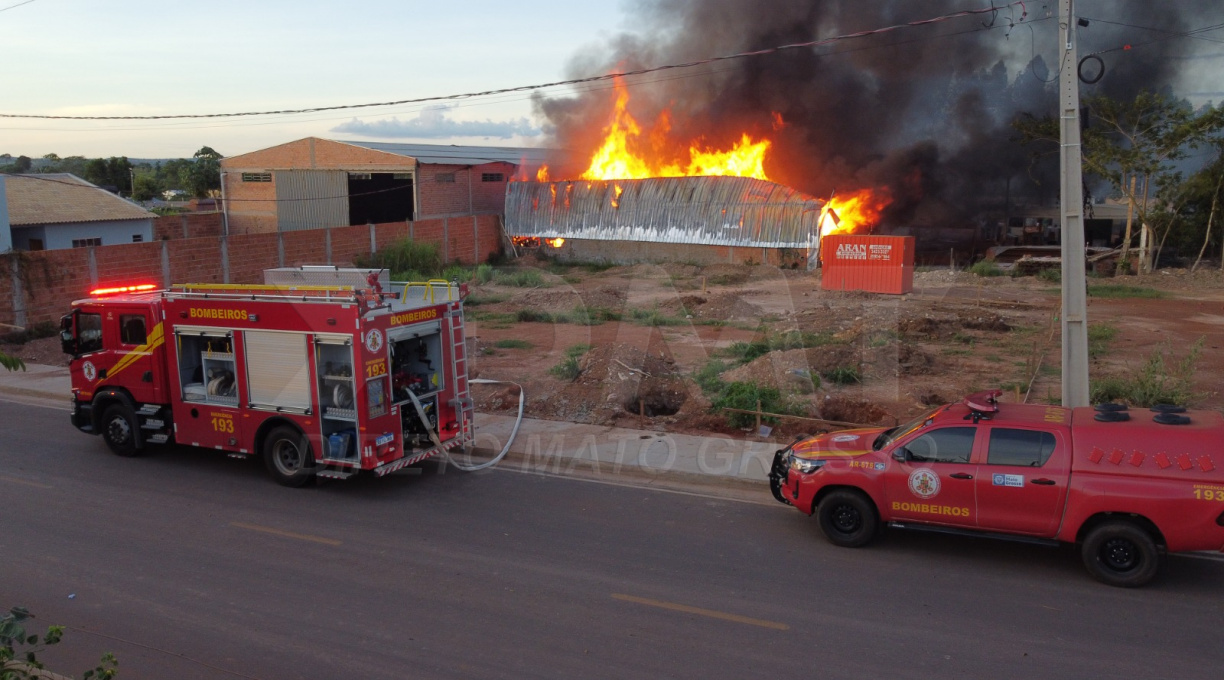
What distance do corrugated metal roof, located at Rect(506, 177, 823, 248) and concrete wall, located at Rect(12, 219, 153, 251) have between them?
1752 cm

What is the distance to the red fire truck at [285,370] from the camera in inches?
410

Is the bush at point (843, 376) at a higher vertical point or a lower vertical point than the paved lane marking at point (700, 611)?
higher

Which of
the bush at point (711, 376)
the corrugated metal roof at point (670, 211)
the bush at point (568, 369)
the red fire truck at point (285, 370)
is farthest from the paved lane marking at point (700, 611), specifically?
the corrugated metal roof at point (670, 211)

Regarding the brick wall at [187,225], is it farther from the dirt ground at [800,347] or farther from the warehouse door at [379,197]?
the dirt ground at [800,347]

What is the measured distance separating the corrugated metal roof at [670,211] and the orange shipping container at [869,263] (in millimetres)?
4722

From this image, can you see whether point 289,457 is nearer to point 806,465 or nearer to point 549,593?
point 549,593

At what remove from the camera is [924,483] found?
838cm

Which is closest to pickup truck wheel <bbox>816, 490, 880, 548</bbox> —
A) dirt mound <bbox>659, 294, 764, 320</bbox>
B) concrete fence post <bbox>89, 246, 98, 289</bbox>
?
dirt mound <bbox>659, 294, 764, 320</bbox>

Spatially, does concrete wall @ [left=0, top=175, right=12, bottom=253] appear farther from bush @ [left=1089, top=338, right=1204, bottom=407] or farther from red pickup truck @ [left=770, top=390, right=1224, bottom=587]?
bush @ [left=1089, top=338, right=1204, bottom=407]

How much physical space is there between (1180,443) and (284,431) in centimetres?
952

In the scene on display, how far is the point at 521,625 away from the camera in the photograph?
7.11m

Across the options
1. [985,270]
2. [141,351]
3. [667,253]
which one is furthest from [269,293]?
[985,270]

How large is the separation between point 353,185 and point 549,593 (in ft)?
136

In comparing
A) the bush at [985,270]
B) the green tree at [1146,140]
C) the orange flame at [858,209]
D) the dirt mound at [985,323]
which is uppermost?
the green tree at [1146,140]
